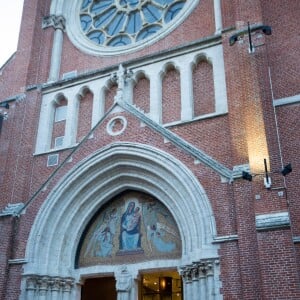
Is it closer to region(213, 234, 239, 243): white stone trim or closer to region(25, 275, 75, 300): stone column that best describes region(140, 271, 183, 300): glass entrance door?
region(25, 275, 75, 300): stone column

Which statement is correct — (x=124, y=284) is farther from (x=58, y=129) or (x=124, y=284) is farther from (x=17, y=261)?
(x=58, y=129)

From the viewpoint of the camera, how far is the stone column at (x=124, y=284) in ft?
35.8

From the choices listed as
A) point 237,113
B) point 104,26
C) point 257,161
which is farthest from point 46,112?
point 257,161

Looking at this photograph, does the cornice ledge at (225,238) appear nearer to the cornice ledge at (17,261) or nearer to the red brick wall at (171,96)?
the red brick wall at (171,96)

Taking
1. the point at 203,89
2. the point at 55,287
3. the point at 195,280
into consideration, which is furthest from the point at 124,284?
the point at 203,89

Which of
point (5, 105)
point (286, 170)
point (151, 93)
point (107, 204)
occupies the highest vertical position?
point (5, 105)

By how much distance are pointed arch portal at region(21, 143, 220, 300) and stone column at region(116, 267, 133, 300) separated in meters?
0.03

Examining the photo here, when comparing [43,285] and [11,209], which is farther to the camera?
[11,209]

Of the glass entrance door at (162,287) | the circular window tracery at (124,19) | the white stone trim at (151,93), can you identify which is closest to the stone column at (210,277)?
the glass entrance door at (162,287)

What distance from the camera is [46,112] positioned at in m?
14.2

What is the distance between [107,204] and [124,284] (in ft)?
8.08

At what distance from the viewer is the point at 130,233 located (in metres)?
11.8

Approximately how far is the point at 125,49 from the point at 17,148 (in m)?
4.76

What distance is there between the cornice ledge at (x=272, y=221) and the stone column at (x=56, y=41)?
356 inches
